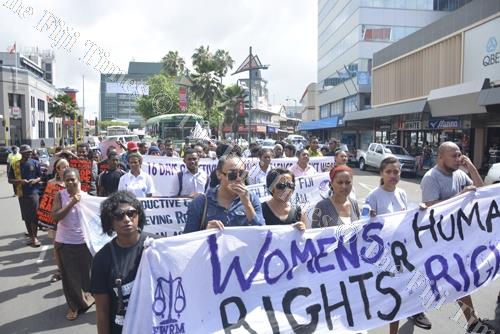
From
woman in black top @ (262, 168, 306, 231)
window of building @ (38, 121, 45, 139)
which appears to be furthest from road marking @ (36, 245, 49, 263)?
window of building @ (38, 121, 45, 139)

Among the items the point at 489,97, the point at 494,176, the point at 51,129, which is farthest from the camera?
the point at 51,129

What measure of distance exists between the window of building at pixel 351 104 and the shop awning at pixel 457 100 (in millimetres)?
24110

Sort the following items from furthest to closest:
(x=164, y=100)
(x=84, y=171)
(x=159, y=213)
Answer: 1. (x=164, y=100)
2. (x=84, y=171)
3. (x=159, y=213)

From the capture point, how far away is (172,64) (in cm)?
6303

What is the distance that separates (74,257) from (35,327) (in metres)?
0.80

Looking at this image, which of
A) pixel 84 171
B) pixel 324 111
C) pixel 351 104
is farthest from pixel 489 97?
pixel 324 111

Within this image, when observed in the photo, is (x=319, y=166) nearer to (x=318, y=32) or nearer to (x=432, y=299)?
(x=432, y=299)

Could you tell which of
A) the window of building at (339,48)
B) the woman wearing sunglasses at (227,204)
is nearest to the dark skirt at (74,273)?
the woman wearing sunglasses at (227,204)

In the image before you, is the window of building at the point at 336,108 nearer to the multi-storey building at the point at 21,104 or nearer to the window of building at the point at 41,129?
the multi-storey building at the point at 21,104

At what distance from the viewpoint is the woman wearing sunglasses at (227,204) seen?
11.2 ft

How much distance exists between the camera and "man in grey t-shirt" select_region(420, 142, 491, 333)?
455 cm

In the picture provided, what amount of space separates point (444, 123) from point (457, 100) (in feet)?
13.4

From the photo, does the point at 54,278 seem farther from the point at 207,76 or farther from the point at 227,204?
the point at 207,76

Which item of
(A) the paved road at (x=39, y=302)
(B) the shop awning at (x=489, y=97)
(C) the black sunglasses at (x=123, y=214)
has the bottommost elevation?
(A) the paved road at (x=39, y=302)
